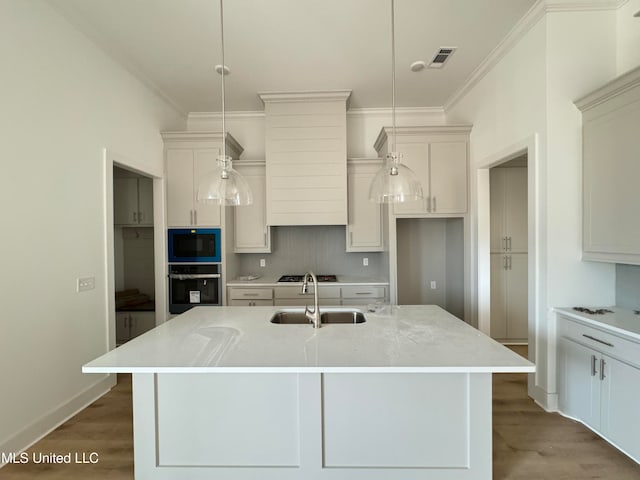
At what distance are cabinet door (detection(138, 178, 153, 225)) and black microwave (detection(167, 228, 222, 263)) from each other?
57 centimetres

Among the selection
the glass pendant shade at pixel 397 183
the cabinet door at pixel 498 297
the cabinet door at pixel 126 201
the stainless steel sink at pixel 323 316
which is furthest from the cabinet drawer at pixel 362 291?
the cabinet door at pixel 126 201

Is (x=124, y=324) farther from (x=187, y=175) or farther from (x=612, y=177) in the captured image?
(x=612, y=177)

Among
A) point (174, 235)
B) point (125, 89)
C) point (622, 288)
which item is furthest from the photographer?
point (174, 235)

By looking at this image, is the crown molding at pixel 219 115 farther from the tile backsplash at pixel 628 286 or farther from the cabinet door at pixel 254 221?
the tile backsplash at pixel 628 286

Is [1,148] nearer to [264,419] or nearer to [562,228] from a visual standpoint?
[264,419]

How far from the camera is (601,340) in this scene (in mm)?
1949

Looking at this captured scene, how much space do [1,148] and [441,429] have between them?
305cm

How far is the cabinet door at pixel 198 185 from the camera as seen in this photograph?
3.66 metres

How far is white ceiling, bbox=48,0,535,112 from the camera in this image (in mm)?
2332

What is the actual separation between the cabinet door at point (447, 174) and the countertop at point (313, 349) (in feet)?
5.78

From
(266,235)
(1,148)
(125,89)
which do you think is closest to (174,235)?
(266,235)

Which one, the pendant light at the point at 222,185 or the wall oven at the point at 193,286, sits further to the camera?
the wall oven at the point at 193,286

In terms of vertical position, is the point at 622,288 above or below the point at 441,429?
above

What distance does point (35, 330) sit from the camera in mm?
2104
